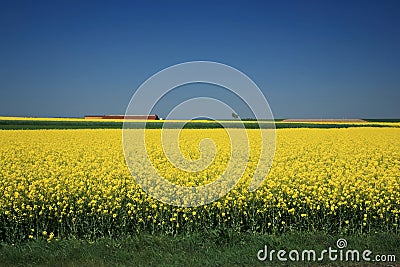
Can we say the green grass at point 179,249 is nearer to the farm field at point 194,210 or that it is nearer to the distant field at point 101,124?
the farm field at point 194,210

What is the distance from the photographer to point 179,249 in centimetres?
670

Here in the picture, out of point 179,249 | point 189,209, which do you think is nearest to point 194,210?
point 189,209

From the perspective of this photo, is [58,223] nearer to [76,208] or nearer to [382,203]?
[76,208]

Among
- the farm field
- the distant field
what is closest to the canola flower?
the farm field

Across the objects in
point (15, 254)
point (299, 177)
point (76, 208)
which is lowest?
point (15, 254)

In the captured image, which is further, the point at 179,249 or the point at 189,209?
the point at 189,209

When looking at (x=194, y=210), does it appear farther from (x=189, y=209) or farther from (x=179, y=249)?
(x=179, y=249)

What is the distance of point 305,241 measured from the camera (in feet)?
23.0

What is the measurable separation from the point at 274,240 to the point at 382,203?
2598mm

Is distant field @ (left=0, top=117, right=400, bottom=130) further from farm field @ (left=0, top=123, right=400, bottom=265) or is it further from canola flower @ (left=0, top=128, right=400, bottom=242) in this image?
farm field @ (left=0, top=123, right=400, bottom=265)

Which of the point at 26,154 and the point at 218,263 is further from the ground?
the point at 26,154

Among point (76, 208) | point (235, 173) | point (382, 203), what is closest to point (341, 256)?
point (382, 203)

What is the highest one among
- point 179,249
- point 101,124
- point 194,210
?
point 101,124

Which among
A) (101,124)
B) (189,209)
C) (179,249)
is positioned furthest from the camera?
(101,124)
